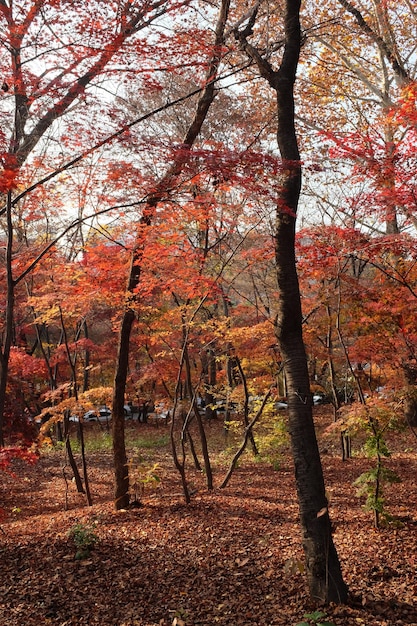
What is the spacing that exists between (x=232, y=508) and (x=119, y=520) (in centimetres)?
193

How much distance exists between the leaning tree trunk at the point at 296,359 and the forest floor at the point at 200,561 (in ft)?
0.90

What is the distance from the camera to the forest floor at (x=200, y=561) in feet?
14.7

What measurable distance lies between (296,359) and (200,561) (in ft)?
10.4

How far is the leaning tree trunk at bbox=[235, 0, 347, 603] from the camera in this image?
4.16m

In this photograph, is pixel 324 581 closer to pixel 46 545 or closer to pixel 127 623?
pixel 127 623

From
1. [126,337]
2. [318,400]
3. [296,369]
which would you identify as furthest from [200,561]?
[318,400]

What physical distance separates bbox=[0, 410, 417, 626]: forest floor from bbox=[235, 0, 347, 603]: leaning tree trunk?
0.27 meters

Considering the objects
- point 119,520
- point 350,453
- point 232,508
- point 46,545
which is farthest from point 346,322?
point 46,545

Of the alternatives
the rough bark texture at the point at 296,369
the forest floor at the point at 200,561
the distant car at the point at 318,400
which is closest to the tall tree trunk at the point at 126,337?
the forest floor at the point at 200,561

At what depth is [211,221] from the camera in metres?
8.92

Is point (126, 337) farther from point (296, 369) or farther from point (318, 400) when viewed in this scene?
point (318, 400)

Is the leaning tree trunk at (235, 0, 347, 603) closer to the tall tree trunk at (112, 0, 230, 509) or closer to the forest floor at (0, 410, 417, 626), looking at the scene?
the forest floor at (0, 410, 417, 626)

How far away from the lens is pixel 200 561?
5.73 meters

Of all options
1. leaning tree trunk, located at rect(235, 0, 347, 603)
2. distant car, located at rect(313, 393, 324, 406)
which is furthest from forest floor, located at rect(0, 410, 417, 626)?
distant car, located at rect(313, 393, 324, 406)
